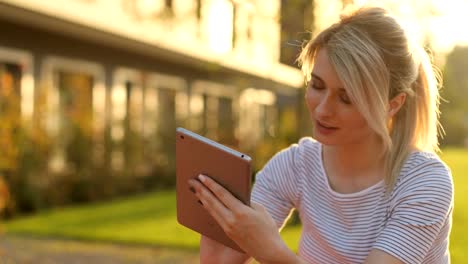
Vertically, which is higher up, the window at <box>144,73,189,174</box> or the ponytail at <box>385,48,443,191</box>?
the ponytail at <box>385,48,443,191</box>

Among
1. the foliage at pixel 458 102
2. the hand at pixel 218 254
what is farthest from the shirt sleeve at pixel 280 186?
the foliage at pixel 458 102

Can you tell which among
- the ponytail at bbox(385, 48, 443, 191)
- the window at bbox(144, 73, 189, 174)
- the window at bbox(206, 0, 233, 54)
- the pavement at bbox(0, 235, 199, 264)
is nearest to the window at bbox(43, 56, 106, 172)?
the window at bbox(144, 73, 189, 174)

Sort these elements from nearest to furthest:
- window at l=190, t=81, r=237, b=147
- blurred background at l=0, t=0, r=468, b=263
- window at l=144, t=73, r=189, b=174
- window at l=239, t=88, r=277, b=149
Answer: blurred background at l=0, t=0, r=468, b=263 < window at l=144, t=73, r=189, b=174 < window at l=190, t=81, r=237, b=147 < window at l=239, t=88, r=277, b=149

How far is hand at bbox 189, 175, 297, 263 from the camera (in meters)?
2.17

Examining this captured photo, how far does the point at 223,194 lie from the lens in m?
2.19

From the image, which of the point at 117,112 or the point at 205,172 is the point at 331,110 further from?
the point at 117,112

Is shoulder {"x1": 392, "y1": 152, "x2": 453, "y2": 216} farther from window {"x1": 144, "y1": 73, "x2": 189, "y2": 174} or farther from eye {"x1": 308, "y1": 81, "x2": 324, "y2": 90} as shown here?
window {"x1": 144, "y1": 73, "x2": 189, "y2": 174}

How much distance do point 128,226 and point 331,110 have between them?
9503 millimetres

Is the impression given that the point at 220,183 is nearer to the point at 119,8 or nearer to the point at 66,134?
the point at 66,134

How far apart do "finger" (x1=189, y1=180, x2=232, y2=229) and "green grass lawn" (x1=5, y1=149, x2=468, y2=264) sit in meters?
7.26

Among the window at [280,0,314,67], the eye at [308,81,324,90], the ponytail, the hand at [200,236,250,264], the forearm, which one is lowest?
the hand at [200,236,250,264]

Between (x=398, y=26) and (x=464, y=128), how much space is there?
213 ft

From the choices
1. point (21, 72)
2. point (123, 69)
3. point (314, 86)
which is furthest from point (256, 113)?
point (314, 86)

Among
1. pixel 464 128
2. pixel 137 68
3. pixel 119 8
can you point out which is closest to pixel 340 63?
pixel 119 8
